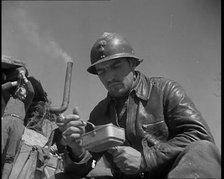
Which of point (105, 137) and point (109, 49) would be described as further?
point (109, 49)

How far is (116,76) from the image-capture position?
2496 millimetres

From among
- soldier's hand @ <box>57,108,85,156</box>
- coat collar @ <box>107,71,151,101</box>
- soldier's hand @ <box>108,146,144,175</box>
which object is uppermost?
coat collar @ <box>107,71,151,101</box>

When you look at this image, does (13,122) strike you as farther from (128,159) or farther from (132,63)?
(128,159)

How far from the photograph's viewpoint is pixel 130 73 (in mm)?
2588

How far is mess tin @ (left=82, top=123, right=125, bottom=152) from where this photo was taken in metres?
1.83

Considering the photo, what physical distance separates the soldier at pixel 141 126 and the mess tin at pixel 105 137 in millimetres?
128

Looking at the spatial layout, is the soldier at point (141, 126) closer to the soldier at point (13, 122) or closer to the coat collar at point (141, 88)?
the coat collar at point (141, 88)

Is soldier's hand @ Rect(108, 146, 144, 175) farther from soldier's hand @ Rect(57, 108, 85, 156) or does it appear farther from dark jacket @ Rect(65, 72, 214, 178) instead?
soldier's hand @ Rect(57, 108, 85, 156)

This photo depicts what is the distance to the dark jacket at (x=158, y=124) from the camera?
2092 mm

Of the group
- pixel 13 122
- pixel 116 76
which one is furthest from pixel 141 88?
pixel 13 122

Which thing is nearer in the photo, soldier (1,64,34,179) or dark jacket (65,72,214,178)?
dark jacket (65,72,214,178)

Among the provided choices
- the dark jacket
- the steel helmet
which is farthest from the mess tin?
the steel helmet

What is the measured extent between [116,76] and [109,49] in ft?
0.79

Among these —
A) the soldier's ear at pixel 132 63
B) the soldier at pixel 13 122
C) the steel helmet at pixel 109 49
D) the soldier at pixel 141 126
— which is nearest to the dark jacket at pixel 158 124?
the soldier at pixel 141 126
